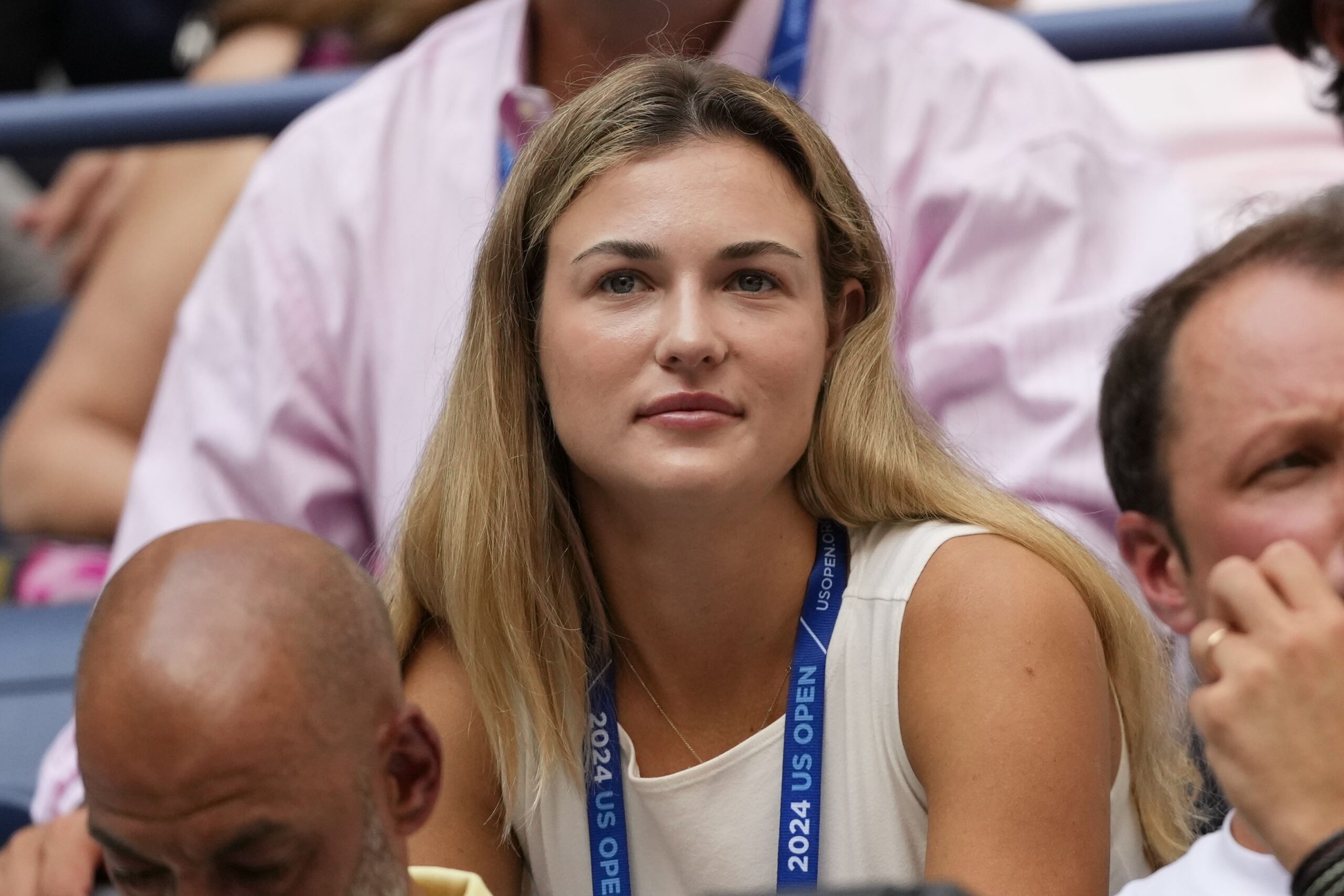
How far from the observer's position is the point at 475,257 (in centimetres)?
197

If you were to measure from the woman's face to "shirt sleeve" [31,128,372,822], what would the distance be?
2.09 feet

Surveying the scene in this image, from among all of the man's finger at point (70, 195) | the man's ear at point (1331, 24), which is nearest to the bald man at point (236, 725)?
the man's ear at point (1331, 24)

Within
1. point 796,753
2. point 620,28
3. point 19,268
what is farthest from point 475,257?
point 19,268

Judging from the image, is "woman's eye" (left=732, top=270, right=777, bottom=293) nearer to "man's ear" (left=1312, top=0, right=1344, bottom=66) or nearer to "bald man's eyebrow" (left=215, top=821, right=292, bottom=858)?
"bald man's eyebrow" (left=215, top=821, right=292, bottom=858)

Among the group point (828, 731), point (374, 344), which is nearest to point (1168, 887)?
point (828, 731)

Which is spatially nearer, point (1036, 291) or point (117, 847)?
point (117, 847)

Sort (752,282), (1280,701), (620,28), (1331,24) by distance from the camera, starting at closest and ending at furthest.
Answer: (1280,701) < (752,282) < (1331,24) < (620,28)

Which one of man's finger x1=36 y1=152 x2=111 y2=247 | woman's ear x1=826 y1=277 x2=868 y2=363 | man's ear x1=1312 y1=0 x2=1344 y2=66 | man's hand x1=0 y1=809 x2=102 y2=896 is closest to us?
man's hand x1=0 y1=809 x2=102 y2=896

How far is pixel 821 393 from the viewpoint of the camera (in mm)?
1652

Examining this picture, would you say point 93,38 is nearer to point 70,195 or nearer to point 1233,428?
point 70,195

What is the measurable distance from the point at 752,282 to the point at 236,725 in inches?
25.8

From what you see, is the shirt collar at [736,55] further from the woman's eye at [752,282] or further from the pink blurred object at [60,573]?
the pink blurred object at [60,573]

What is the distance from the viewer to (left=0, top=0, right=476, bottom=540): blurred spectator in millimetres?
2416

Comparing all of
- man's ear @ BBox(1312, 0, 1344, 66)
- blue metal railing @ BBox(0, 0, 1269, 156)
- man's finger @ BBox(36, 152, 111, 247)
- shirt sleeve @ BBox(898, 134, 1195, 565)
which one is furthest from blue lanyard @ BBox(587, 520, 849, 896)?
man's finger @ BBox(36, 152, 111, 247)
